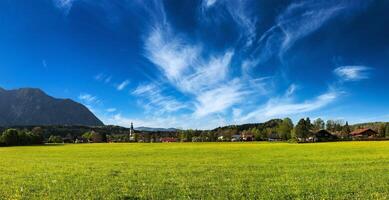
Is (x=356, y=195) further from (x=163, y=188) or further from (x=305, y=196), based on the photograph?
(x=163, y=188)

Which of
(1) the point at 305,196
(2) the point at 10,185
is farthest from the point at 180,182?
(2) the point at 10,185

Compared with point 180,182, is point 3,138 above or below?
above

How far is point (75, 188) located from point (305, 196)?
37.3 feet

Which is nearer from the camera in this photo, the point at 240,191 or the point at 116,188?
the point at 240,191

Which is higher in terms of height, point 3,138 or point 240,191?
point 3,138

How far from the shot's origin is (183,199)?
56.8 ft

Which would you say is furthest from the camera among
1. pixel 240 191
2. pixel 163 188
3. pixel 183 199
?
pixel 163 188

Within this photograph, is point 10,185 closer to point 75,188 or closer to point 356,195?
point 75,188

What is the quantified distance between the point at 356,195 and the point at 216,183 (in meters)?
7.45

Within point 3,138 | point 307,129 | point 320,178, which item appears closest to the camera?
point 320,178

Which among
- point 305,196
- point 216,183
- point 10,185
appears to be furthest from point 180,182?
point 10,185

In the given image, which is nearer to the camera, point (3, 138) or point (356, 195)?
point (356, 195)

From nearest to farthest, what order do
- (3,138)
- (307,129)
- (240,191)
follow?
(240,191)
(3,138)
(307,129)

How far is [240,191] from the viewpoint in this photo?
19.5m
